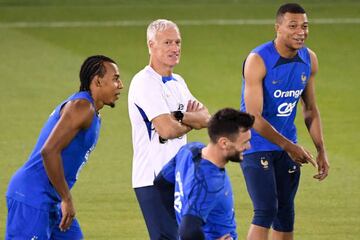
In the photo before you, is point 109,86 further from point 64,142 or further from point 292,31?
point 292,31

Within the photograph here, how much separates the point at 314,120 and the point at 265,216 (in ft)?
3.59

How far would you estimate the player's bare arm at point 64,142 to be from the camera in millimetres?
8062

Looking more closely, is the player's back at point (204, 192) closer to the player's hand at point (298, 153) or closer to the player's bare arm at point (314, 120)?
the player's hand at point (298, 153)

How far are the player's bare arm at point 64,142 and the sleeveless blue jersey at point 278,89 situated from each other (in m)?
2.07

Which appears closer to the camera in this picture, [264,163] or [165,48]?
[165,48]

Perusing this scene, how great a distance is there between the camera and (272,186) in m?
Answer: 9.76

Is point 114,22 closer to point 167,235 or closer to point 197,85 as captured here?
point 197,85

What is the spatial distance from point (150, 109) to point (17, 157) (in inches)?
249

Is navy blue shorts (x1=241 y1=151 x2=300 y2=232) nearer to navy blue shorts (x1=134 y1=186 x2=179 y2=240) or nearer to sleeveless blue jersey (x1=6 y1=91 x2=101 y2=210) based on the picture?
navy blue shorts (x1=134 y1=186 x2=179 y2=240)

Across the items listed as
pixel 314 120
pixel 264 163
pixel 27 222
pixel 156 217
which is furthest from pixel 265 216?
pixel 27 222

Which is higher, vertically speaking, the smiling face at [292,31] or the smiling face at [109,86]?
the smiling face at [292,31]

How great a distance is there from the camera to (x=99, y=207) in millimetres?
12328

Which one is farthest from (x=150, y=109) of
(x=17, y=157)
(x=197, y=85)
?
(x=197, y=85)

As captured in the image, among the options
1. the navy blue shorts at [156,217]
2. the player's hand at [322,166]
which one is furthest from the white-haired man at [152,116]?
the player's hand at [322,166]
